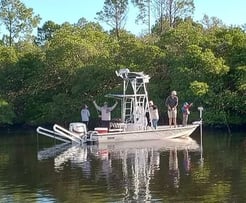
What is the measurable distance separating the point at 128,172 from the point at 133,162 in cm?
253

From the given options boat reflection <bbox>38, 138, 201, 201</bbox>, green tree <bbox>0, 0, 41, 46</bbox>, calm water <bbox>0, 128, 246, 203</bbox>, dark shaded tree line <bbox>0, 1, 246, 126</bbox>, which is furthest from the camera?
green tree <bbox>0, 0, 41, 46</bbox>

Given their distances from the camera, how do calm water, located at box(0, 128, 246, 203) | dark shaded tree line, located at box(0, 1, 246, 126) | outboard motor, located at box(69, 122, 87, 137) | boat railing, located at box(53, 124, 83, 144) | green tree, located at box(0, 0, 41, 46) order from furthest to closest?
green tree, located at box(0, 0, 41, 46) → dark shaded tree line, located at box(0, 1, 246, 126) → outboard motor, located at box(69, 122, 87, 137) → boat railing, located at box(53, 124, 83, 144) → calm water, located at box(0, 128, 246, 203)

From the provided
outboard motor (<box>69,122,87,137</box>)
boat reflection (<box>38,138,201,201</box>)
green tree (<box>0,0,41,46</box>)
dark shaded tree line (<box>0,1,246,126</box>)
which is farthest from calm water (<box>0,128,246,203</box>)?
green tree (<box>0,0,41,46</box>)

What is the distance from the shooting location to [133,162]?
22891 mm

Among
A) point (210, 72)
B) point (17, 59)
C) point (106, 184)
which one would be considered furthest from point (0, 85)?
point (106, 184)

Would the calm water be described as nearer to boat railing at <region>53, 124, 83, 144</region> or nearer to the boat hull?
boat railing at <region>53, 124, 83, 144</region>

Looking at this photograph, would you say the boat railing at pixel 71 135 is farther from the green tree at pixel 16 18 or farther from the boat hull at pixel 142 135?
the green tree at pixel 16 18

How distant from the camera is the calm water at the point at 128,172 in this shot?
16328mm

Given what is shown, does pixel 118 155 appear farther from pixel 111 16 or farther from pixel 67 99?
pixel 111 16

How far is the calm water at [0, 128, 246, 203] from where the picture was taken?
643 inches

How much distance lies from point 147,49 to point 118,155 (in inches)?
830

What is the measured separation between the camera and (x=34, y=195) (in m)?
16.9

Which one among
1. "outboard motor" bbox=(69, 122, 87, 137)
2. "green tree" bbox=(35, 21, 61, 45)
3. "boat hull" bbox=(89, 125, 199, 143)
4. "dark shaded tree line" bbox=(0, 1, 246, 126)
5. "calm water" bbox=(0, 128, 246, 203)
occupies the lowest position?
"calm water" bbox=(0, 128, 246, 203)

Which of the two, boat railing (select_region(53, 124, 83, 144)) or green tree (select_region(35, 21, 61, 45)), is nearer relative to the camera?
boat railing (select_region(53, 124, 83, 144))
